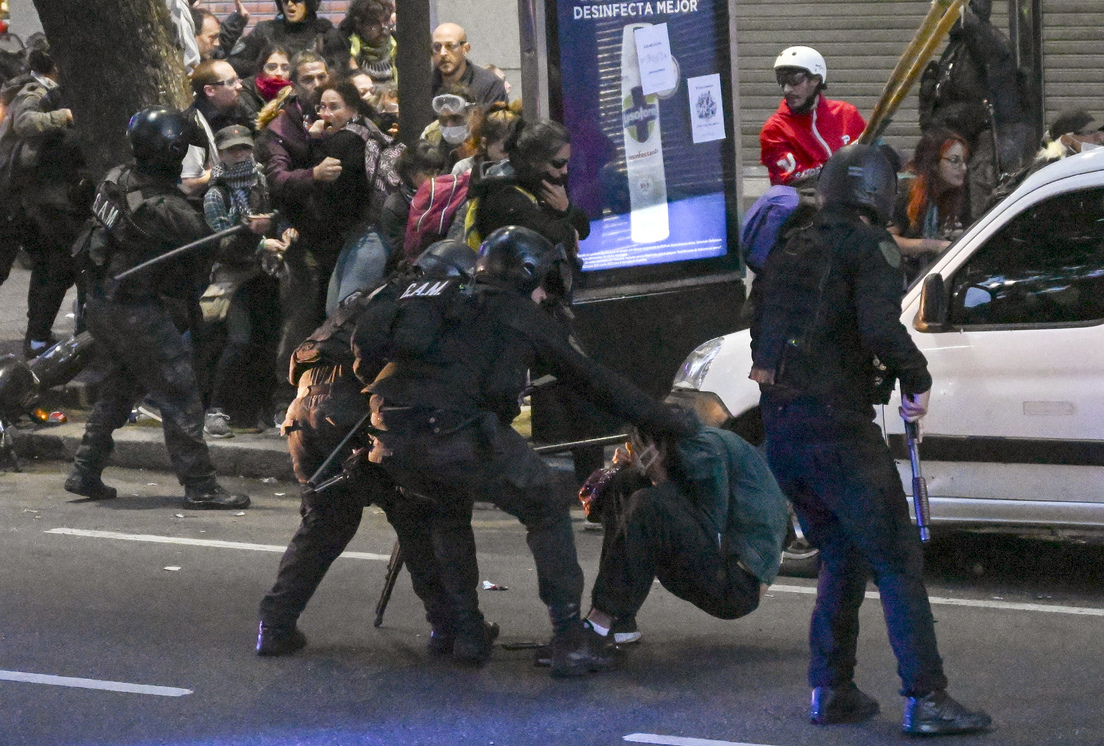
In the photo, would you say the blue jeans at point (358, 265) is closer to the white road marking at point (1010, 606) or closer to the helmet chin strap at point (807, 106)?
the helmet chin strap at point (807, 106)

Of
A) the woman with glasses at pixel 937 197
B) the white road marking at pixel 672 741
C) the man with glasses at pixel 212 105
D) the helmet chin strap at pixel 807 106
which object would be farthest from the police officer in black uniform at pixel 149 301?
the white road marking at pixel 672 741

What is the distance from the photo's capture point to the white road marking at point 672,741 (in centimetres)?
500

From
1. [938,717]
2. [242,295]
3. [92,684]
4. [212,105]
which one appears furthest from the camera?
[212,105]

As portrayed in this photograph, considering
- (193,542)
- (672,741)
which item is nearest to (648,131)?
(193,542)

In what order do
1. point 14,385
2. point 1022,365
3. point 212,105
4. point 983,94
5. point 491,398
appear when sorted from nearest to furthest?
point 491,398, point 1022,365, point 14,385, point 983,94, point 212,105

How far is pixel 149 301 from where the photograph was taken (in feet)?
28.6

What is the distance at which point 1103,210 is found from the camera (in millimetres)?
6570

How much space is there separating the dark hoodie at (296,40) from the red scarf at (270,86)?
1.88 ft

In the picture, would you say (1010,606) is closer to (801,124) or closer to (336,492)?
(336,492)

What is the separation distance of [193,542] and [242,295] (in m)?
2.39

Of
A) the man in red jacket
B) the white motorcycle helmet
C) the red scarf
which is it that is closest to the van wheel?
the man in red jacket

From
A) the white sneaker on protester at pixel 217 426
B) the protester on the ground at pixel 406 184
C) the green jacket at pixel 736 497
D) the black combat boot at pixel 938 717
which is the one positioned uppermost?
the protester on the ground at pixel 406 184

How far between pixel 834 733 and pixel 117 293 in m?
4.90

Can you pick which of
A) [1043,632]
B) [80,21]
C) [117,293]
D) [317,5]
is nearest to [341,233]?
[117,293]
